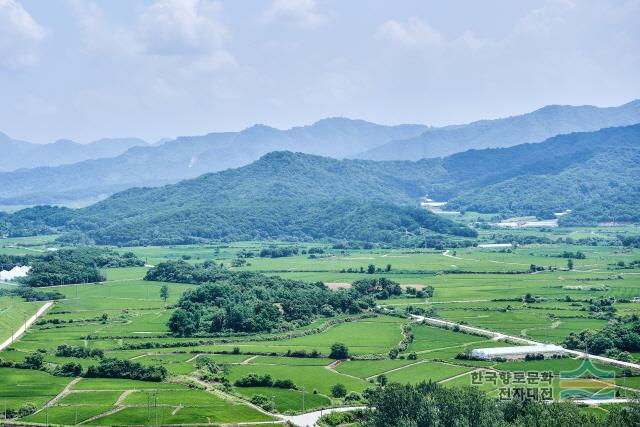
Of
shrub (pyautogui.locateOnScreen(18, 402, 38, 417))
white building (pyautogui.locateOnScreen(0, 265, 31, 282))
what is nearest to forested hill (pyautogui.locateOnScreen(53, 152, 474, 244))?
white building (pyautogui.locateOnScreen(0, 265, 31, 282))

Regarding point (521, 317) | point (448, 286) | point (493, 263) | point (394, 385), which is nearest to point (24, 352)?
point (394, 385)

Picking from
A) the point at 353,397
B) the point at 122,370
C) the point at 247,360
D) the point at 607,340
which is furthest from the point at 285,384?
the point at 607,340

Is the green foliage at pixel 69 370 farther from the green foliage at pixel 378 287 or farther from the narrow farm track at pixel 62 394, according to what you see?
the green foliage at pixel 378 287

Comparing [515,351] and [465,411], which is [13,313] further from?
[465,411]

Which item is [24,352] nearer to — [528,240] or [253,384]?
[253,384]

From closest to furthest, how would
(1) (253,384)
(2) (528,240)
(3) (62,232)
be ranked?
(1) (253,384) < (2) (528,240) < (3) (62,232)

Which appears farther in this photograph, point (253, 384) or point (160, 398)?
point (253, 384)
